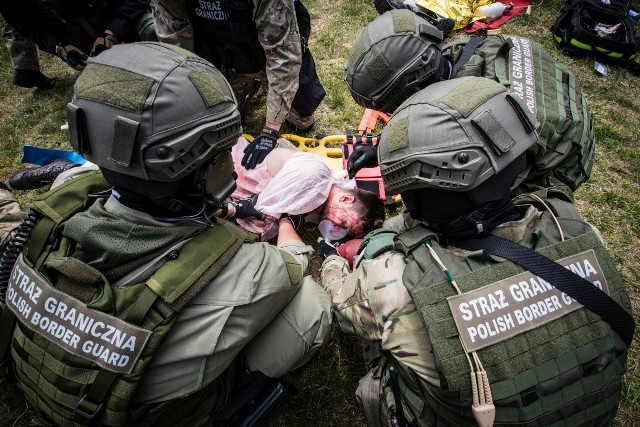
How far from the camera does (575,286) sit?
179 centimetres

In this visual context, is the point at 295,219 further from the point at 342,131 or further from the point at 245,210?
the point at 342,131

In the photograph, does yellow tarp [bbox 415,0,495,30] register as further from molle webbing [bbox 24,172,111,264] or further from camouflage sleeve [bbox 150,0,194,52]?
molle webbing [bbox 24,172,111,264]

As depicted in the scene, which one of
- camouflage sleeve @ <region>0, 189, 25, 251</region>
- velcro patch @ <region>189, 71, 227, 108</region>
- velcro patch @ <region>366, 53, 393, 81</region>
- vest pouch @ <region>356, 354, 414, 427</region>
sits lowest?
vest pouch @ <region>356, 354, 414, 427</region>

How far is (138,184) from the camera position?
1874 millimetres

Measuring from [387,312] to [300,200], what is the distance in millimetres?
1538

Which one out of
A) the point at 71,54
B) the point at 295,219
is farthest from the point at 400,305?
the point at 71,54

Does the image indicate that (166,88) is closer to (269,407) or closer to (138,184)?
(138,184)

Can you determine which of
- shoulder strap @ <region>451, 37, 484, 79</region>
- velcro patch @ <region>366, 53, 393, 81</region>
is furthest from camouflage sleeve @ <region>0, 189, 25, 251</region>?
shoulder strap @ <region>451, 37, 484, 79</region>

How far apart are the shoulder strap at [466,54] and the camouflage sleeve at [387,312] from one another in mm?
1491

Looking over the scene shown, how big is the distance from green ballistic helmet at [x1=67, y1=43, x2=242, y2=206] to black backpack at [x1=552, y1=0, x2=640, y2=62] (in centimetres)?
546

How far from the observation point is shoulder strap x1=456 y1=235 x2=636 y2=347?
1.78m

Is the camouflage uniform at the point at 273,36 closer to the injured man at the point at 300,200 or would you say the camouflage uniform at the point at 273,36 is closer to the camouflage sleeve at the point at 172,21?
the camouflage sleeve at the point at 172,21

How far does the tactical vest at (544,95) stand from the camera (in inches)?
100

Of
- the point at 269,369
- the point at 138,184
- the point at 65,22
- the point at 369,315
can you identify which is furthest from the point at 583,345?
the point at 65,22
